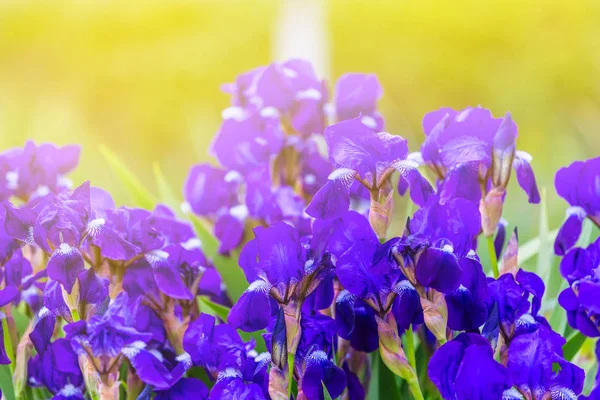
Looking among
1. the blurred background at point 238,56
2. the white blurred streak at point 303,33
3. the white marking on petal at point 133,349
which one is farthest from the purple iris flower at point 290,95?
the blurred background at point 238,56

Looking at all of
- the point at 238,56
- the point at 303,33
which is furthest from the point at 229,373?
the point at 238,56

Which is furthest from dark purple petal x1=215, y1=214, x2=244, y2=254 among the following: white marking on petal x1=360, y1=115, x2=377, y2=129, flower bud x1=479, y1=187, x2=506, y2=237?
flower bud x1=479, y1=187, x2=506, y2=237

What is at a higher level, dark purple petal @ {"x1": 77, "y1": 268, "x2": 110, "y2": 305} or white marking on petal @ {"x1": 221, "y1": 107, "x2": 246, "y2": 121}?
white marking on petal @ {"x1": 221, "y1": 107, "x2": 246, "y2": 121}

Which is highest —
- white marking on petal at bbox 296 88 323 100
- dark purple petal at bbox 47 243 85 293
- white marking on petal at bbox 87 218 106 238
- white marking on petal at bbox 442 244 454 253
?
white marking on petal at bbox 296 88 323 100

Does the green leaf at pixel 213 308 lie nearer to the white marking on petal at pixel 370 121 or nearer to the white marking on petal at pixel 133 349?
the white marking on petal at pixel 133 349

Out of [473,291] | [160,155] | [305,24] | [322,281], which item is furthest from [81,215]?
[160,155]

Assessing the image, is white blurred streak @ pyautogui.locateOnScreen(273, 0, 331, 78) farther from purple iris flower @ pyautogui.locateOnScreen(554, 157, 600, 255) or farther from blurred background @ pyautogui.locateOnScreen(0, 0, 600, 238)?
purple iris flower @ pyautogui.locateOnScreen(554, 157, 600, 255)
